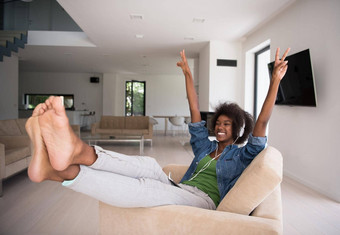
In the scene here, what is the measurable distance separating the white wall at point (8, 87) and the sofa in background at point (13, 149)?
471cm

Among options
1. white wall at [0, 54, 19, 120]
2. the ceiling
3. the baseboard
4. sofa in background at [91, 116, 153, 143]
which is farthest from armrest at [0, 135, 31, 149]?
white wall at [0, 54, 19, 120]

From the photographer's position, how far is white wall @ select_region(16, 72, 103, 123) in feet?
41.1

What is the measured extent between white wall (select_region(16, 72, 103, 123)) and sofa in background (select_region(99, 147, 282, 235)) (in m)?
12.0

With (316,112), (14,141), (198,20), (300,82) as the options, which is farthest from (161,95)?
(316,112)

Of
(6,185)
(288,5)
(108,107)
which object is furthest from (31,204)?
(108,107)

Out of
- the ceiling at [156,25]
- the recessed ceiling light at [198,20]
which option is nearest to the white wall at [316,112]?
the ceiling at [156,25]

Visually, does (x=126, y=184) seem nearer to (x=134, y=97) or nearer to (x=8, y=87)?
(x=8, y=87)

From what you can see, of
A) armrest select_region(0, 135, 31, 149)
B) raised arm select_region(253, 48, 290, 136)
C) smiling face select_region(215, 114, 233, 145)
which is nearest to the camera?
raised arm select_region(253, 48, 290, 136)

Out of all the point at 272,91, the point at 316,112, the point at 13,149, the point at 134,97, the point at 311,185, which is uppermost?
the point at 134,97

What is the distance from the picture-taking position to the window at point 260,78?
5.66 metres

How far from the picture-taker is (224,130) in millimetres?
1834

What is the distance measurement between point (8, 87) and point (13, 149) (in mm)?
5968

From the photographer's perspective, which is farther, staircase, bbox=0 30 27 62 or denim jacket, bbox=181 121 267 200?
staircase, bbox=0 30 27 62

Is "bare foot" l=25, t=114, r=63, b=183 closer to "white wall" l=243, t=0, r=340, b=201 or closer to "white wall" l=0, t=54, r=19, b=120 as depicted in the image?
"white wall" l=243, t=0, r=340, b=201
